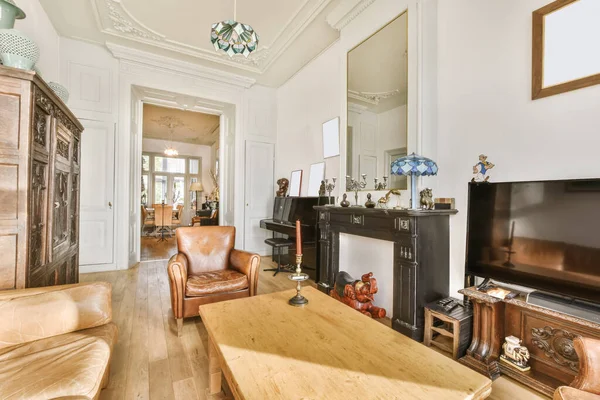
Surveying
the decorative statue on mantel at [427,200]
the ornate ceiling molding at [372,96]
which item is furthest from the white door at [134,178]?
the decorative statue on mantel at [427,200]

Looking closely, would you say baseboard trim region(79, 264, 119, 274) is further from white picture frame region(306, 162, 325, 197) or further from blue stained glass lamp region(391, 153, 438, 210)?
blue stained glass lamp region(391, 153, 438, 210)

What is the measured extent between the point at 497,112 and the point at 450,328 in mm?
1782

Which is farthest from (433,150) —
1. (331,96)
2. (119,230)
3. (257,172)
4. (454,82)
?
(119,230)

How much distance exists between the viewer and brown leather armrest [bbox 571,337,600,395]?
1.10m

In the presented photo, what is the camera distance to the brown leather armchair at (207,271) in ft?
7.69

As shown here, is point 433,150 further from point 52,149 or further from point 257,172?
point 257,172

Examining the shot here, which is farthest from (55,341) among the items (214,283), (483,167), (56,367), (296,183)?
(296,183)

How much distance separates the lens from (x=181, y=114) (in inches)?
283

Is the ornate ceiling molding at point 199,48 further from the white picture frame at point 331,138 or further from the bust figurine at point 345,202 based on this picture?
the bust figurine at point 345,202

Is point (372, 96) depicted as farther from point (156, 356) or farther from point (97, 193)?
point (97, 193)

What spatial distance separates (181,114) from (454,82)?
6.71m

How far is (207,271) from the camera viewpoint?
2.85m

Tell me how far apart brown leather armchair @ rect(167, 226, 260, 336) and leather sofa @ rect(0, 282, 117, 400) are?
70cm

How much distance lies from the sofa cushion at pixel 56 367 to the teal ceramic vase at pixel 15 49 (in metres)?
1.75
